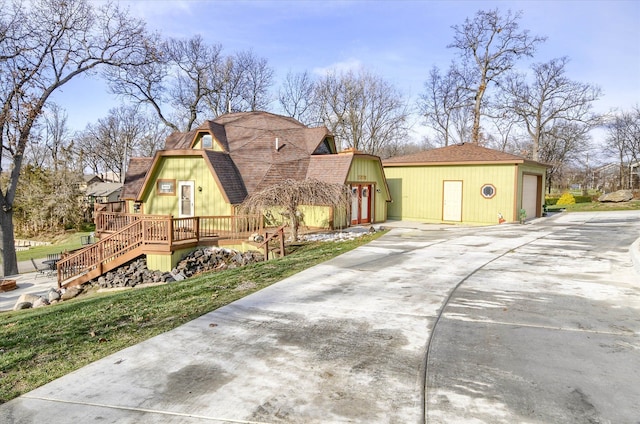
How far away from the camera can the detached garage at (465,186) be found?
61.2ft

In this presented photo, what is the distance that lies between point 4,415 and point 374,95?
4024 cm

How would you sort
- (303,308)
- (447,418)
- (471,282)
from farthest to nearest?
(471,282) < (303,308) < (447,418)

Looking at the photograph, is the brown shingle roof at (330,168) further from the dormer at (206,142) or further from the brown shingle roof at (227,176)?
the dormer at (206,142)

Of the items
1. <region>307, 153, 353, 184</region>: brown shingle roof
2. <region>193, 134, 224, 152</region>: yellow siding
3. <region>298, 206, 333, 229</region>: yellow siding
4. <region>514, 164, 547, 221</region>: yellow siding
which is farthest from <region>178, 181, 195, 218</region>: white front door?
<region>514, 164, 547, 221</region>: yellow siding

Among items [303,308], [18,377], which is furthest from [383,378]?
[18,377]

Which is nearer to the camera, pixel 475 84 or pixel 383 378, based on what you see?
pixel 383 378

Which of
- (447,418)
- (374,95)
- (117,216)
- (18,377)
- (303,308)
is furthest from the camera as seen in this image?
(374,95)

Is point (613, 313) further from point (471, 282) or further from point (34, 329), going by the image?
point (34, 329)

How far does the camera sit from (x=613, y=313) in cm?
578

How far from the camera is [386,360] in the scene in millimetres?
4258

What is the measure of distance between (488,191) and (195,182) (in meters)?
13.4

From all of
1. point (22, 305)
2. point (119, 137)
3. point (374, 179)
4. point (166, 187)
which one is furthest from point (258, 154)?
point (119, 137)

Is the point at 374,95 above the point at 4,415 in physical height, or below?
above

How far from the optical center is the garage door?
65.1 ft
